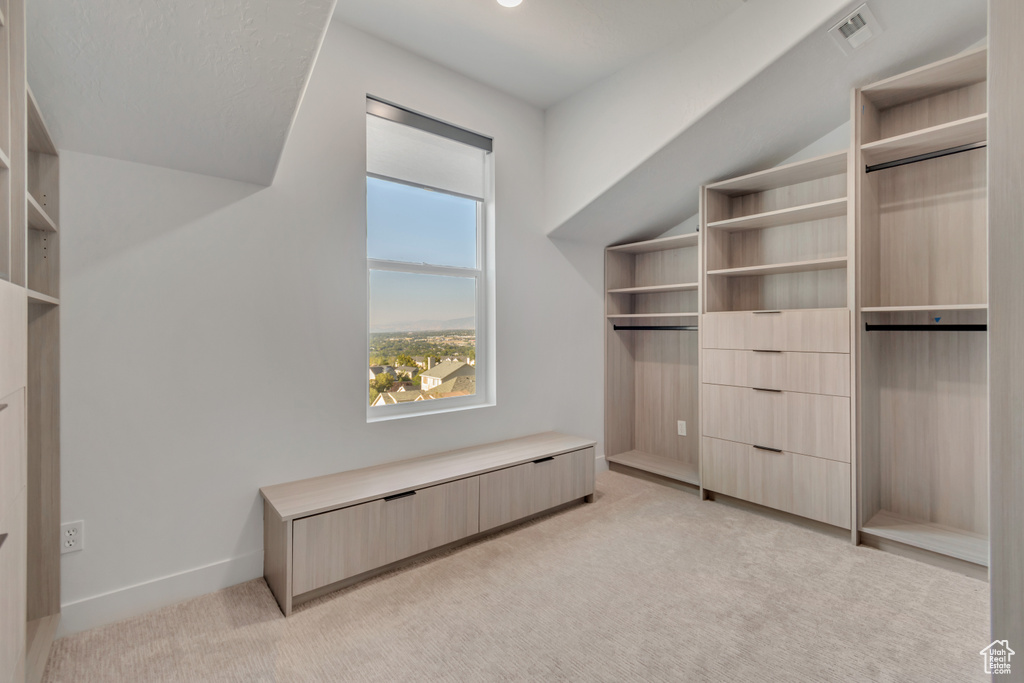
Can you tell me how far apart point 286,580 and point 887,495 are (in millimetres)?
3193

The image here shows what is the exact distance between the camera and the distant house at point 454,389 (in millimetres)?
2992

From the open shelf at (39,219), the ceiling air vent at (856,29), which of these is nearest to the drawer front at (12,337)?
the open shelf at (39,219)

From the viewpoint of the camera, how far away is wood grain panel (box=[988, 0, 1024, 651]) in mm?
904

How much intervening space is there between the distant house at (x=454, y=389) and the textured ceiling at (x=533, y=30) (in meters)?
1.98

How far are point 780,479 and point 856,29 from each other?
2.30 meters

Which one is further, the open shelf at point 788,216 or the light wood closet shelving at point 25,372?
the open shelf at point 788,216

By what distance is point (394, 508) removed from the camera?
2.21 meters

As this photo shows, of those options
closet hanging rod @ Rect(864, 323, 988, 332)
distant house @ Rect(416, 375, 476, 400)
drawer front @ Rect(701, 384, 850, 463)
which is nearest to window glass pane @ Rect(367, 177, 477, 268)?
distant house @ Rect(416, 375, 476, 400)

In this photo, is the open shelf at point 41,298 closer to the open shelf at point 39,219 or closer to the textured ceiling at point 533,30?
the open shelf at point 39,219

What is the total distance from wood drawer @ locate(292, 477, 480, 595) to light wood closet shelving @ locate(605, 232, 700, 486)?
170cm

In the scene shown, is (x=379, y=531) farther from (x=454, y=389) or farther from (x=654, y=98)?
(x=654, y=98)

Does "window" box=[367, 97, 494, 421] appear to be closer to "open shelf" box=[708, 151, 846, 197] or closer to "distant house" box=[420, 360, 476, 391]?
"distant house" box=[420, 360, 476, 391]

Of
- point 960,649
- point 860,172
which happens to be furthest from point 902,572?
point 860,172

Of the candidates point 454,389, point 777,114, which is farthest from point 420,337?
point 777,114
